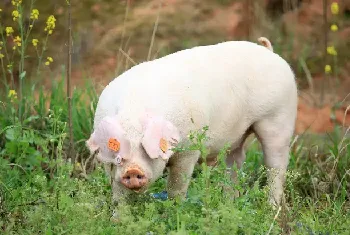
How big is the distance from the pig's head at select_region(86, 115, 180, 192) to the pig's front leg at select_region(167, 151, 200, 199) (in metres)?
0.34

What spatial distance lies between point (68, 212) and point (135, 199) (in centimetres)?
52

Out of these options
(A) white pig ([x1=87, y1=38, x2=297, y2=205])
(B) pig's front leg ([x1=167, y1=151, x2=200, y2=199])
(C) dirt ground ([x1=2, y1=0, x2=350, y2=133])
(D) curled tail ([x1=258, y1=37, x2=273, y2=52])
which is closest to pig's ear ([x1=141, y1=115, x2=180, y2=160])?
(A) white pig ([x1=87, y1=38, x2=297, y2=205])

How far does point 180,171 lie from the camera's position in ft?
16.4

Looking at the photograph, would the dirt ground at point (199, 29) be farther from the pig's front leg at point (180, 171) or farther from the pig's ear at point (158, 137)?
the pig's ear at point (158, 137)

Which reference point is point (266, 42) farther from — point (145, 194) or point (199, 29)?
point (199, 29)

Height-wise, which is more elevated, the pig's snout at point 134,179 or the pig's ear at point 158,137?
the pig's ear at point 158,137

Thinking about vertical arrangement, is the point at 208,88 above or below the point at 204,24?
above

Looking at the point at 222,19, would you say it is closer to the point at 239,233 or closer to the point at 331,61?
the point at 331,61

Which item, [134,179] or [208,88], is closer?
[134,179]

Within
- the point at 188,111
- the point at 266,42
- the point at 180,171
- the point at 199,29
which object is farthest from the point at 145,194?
the point at 199,29

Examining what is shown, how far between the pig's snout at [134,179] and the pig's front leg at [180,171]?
44 centimetres

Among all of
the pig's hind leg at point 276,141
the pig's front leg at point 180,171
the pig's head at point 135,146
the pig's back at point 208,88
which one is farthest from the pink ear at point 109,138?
the pig's hind leg at point 276,141

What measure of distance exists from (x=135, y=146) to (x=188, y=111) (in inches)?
18.4

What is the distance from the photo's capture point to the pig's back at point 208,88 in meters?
4.79
